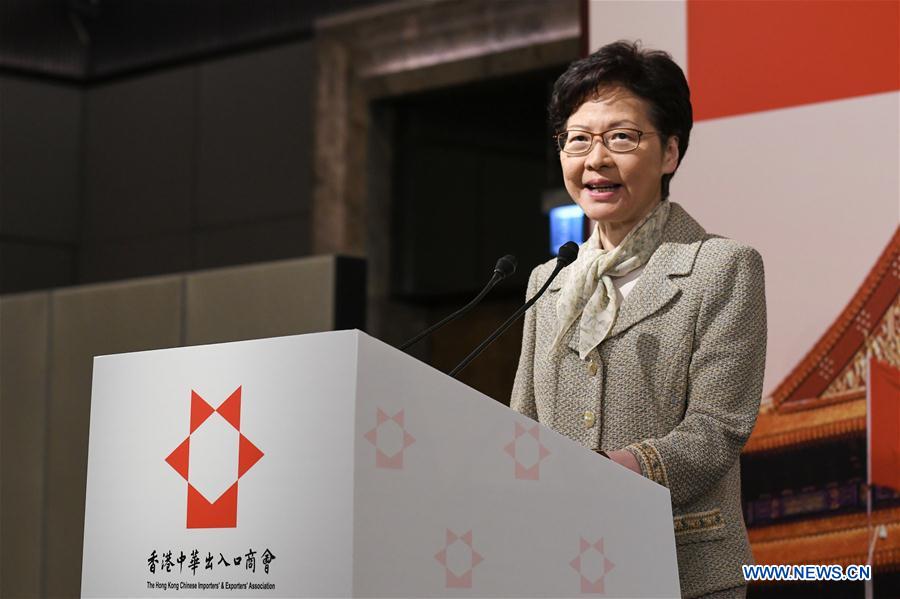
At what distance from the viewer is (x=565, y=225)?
6926 mm

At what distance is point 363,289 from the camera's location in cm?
453

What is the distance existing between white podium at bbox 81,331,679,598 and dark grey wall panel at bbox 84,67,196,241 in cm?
609

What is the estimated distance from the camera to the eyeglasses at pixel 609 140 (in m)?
2.06

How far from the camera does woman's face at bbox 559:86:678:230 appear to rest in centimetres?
205

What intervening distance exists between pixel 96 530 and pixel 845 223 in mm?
1871

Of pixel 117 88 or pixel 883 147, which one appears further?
pixel 117 88

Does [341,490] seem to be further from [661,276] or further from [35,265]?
[35,265]

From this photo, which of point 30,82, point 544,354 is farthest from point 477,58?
point 544,354

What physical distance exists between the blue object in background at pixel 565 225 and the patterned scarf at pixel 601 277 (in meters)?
4.66

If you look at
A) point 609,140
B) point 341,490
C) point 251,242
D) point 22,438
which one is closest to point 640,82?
point 609,140

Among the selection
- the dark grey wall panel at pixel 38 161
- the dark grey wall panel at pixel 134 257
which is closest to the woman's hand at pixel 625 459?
the dark grey wall panel at pixel 134 257

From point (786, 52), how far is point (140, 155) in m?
5.47

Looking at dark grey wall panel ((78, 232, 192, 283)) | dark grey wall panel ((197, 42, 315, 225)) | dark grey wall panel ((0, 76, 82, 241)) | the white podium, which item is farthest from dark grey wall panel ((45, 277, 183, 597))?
the white podium

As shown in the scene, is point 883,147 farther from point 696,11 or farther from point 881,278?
point 696,11
